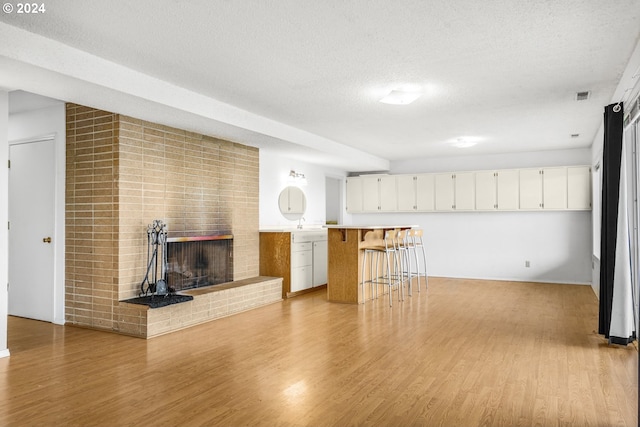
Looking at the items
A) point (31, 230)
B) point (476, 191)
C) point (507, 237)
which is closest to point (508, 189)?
point (476, 191)

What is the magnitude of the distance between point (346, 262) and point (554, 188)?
169 inches

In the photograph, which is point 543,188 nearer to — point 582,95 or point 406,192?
point 406,192

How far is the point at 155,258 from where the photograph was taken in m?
4.89

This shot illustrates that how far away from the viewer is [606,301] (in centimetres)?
416

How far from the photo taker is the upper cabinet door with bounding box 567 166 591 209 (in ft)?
24.8

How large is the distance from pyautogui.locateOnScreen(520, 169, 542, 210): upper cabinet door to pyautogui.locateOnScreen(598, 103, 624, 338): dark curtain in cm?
383

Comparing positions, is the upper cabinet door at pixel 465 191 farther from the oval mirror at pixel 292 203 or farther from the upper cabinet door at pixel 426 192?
the oval mirror at pixel 292 203

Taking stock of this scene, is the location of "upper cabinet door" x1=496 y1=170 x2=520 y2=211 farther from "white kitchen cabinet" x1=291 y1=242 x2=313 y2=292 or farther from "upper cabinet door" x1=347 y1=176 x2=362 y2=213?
"white kitchen cabinet" x1=291 y1=242 x2=313 y2=292

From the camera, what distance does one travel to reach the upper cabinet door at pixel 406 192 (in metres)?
9.10

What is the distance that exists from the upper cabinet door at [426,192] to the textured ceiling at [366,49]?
3.49 meters

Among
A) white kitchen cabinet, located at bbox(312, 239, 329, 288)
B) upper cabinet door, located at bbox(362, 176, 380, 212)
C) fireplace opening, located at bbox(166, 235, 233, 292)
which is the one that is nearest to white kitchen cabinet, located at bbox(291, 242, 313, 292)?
white kitchen cabinet, located at bbox(312, 239, 329, 288)

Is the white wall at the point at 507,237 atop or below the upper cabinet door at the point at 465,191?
below

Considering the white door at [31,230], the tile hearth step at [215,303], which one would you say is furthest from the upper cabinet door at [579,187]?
the white door at [31,230]

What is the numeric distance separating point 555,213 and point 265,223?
5325 millimetres
